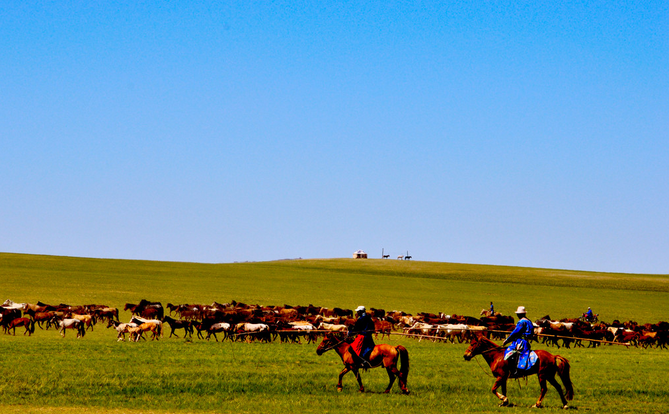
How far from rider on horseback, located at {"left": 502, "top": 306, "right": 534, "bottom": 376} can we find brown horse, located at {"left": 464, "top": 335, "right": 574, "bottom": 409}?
152 millimetres

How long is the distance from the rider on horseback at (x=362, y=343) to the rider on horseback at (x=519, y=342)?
10.7 feet

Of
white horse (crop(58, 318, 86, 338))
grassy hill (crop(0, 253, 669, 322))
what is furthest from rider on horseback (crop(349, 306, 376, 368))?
grassy hill (crop(0, 253, 669, 322))

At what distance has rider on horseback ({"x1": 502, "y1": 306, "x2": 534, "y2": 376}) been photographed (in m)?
14.7

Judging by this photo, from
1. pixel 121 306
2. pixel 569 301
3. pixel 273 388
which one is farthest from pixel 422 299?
pixel 273 388

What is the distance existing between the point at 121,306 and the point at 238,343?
52.8 ft

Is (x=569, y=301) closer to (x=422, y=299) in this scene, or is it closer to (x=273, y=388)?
(x=422, y=299)

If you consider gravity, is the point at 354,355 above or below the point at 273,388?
above

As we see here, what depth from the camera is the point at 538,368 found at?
48.0 ft

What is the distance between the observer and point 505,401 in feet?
49.5

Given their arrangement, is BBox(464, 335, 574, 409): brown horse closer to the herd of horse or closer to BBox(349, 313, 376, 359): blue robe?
the herd of horse

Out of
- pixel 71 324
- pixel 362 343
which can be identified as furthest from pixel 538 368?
pixel 71 324

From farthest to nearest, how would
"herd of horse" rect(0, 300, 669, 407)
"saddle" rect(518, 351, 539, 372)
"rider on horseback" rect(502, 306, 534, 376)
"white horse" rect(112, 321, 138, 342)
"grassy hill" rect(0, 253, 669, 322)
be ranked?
"grassy hill" rect(0, 253, 669, 322) → "white horse" rect(112, 321, 138, 342) → "herd of horse" rect(0, 300, 669, 407) → "rider on horseback" rect(502, 306, 534, 376) → "saddle" rect(518, 351, 539, 372)

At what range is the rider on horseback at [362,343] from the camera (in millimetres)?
16234

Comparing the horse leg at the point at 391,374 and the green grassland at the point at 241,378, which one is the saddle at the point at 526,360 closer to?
the green grassland at the point at 241,378
